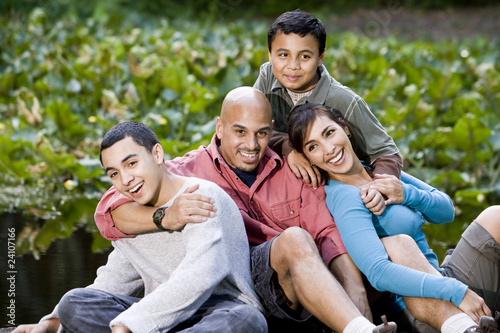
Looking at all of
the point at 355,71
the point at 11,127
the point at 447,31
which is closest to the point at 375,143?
the point at 11,127

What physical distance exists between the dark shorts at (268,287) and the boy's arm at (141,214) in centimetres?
28

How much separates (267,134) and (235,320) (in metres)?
0.80

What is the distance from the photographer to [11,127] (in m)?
5.70

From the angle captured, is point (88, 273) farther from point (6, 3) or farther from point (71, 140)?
point (6, 3)

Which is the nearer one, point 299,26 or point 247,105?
point 247,105

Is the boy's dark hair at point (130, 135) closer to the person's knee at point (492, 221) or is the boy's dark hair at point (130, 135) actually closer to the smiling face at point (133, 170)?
the smiling face at point (133, 170)

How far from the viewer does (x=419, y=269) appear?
2.53 m

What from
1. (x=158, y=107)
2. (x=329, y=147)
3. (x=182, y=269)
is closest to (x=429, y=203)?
(x=329, y=147)

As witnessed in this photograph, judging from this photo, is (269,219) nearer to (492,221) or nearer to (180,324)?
(180,324)

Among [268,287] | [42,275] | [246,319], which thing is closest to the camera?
[246,319]

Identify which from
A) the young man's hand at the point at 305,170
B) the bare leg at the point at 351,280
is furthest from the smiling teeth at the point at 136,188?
the bare leg at the point at 351,280

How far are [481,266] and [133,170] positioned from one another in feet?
4.28

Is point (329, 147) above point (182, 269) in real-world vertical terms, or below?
above

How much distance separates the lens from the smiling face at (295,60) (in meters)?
3.04
